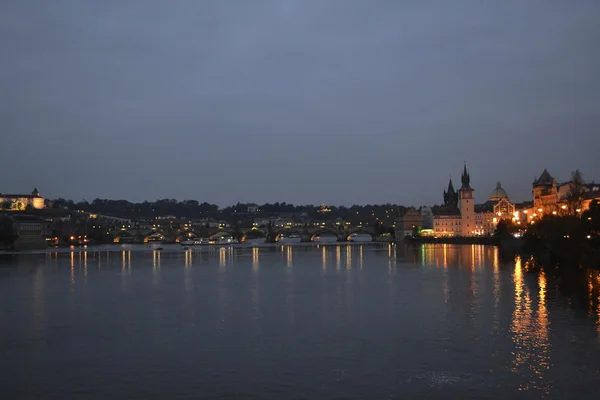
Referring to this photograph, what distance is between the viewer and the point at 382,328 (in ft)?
42.5

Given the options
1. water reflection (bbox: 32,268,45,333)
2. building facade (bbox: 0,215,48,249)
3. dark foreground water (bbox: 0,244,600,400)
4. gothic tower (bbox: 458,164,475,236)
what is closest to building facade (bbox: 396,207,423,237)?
gothic tower (bbox: 458,164,475,236)

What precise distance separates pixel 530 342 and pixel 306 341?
13.6 feet

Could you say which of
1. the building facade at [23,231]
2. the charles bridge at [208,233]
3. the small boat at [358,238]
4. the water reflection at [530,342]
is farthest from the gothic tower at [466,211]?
the water reflection at [530,342]

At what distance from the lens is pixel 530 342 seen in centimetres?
1138

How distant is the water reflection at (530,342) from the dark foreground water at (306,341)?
0.03 m

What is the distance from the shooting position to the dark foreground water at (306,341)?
29.0ft

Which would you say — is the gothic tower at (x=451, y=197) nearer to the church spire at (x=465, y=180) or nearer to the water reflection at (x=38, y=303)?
the church spire at (x=465, y=180)

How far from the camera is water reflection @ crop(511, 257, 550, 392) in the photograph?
909 cm

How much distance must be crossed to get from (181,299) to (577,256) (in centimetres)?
1810

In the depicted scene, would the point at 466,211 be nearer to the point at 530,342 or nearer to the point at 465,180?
A: the point at 465,180

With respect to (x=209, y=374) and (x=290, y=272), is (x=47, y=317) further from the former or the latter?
(x=290, y=272)

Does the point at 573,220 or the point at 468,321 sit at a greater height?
the point at 573,220

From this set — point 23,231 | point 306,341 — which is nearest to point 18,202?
point 23,231

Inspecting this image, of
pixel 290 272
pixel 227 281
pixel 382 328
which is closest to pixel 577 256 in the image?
pixel 290 272
